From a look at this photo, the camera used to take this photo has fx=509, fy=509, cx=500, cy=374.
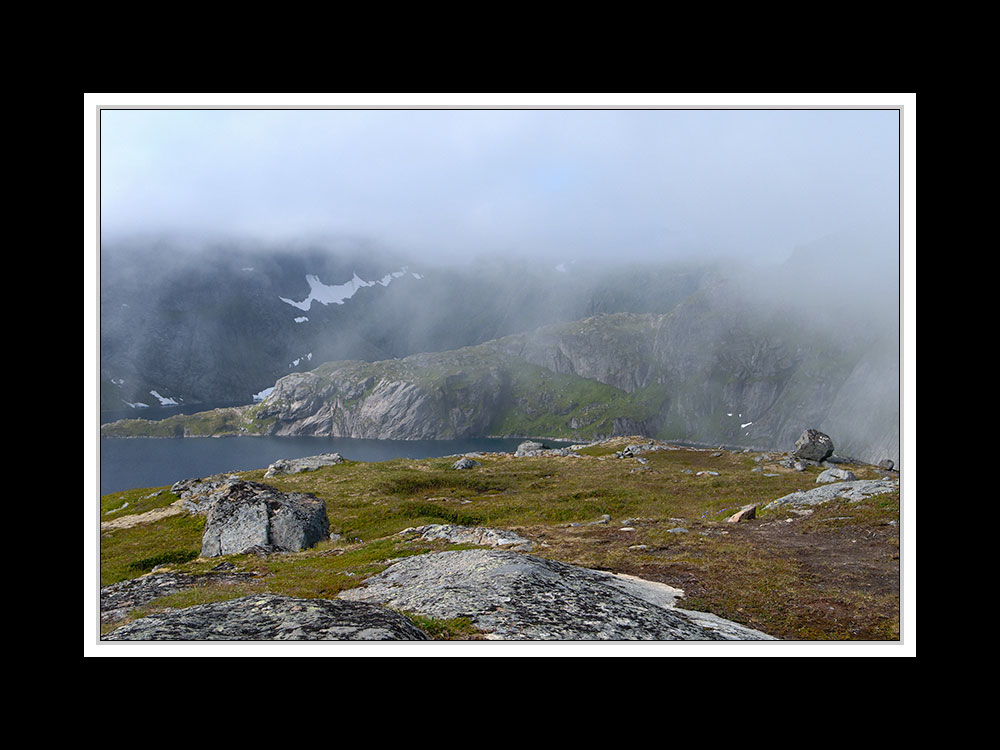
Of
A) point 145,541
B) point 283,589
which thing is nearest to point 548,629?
point 283,589

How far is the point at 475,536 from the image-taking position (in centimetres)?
2919

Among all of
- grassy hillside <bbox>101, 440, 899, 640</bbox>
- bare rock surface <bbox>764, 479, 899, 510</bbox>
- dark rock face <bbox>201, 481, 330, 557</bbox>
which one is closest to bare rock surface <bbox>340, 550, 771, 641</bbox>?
grassy hillside <bbox>101, 440, 899, 640</bbox>

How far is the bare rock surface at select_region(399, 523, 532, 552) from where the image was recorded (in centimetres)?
2724

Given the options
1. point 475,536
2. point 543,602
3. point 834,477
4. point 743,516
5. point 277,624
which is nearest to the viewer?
point 277,624

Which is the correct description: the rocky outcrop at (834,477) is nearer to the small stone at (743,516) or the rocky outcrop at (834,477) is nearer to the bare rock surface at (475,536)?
the small stone at (743,516)

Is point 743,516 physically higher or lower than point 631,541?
lower

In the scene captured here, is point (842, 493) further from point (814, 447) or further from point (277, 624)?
point (814, 447)

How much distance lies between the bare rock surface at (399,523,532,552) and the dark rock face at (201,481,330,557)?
6.23 m

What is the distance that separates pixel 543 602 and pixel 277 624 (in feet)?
20.9

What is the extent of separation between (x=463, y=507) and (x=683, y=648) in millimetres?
35690

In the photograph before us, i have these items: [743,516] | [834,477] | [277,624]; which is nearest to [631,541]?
[743,516]

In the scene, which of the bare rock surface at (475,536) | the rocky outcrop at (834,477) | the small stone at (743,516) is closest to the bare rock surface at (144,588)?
the bare rock surface at (475,536)
